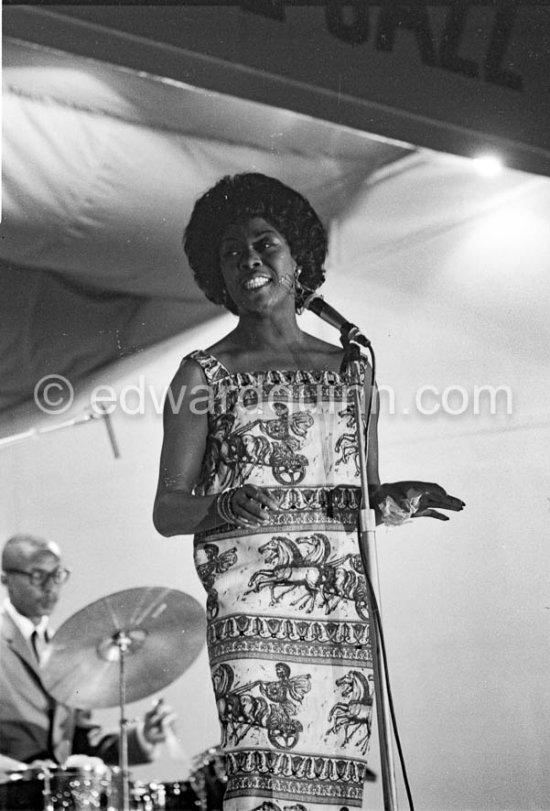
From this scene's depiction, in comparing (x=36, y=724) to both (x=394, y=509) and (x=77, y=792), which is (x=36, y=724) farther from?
(x=394, y=509)

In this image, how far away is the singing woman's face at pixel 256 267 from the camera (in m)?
3.68

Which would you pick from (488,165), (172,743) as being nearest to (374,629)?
(172,743)

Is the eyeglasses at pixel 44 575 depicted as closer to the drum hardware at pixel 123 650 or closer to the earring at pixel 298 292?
the drum hardware at pixel 123 650

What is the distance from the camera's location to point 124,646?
3.28m

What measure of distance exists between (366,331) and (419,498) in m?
0.58

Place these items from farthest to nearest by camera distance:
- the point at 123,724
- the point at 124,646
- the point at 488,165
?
the point at 488,165, the point at 123,724, the point at 124,646

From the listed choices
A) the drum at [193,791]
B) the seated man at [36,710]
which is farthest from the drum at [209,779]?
the seated man at [36,710]

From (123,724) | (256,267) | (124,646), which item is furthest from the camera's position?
(256,267)

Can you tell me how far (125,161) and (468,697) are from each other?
2.05 m

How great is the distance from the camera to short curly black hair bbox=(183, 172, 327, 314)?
12.2ft

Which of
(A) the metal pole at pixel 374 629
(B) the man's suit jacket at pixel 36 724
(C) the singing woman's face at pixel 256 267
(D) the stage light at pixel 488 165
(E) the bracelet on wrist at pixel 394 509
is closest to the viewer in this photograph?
(A) the metal pole at pixel 374 629

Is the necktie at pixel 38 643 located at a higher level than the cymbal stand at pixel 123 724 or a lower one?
higher

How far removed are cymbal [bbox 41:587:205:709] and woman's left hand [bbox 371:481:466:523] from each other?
0.67 meters

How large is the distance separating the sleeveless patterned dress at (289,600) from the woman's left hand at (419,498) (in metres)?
0.10
